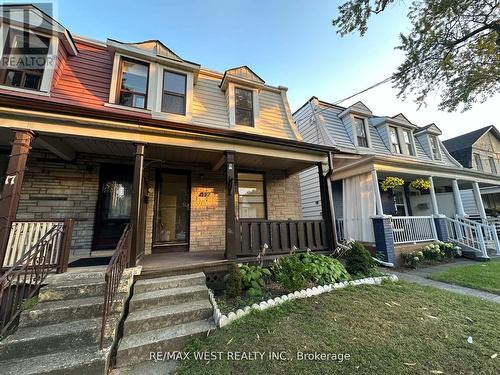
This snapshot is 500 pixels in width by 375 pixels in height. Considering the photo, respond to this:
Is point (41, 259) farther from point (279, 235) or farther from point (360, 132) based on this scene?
point (360, 132)

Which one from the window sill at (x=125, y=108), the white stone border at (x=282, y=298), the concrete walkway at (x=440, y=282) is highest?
the window sill at (x=125, y=108)

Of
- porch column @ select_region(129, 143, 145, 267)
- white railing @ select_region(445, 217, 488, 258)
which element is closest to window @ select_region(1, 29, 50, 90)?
porch column @ select_region(129, 143, 145, 267)

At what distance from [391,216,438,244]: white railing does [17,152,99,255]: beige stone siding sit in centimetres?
920

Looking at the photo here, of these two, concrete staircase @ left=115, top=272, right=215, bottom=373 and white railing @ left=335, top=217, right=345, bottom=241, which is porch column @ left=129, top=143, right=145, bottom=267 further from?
white railing @ left=335, top=217, right=345, bottom=241

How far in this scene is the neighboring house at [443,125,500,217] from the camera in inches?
520

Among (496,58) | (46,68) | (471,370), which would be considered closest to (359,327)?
(471,370)

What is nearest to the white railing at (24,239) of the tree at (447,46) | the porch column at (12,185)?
the porch column at (12,185)

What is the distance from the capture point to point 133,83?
18.8 ft

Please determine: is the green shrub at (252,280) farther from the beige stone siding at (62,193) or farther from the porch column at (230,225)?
the beige stone siding at (62,193)

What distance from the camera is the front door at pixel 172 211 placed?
581cm

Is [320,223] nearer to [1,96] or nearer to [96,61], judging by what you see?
[1,96]

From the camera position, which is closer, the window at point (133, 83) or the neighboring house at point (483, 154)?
the window at point (133, 83)

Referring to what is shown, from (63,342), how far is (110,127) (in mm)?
3384

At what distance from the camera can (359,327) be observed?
282 cm
